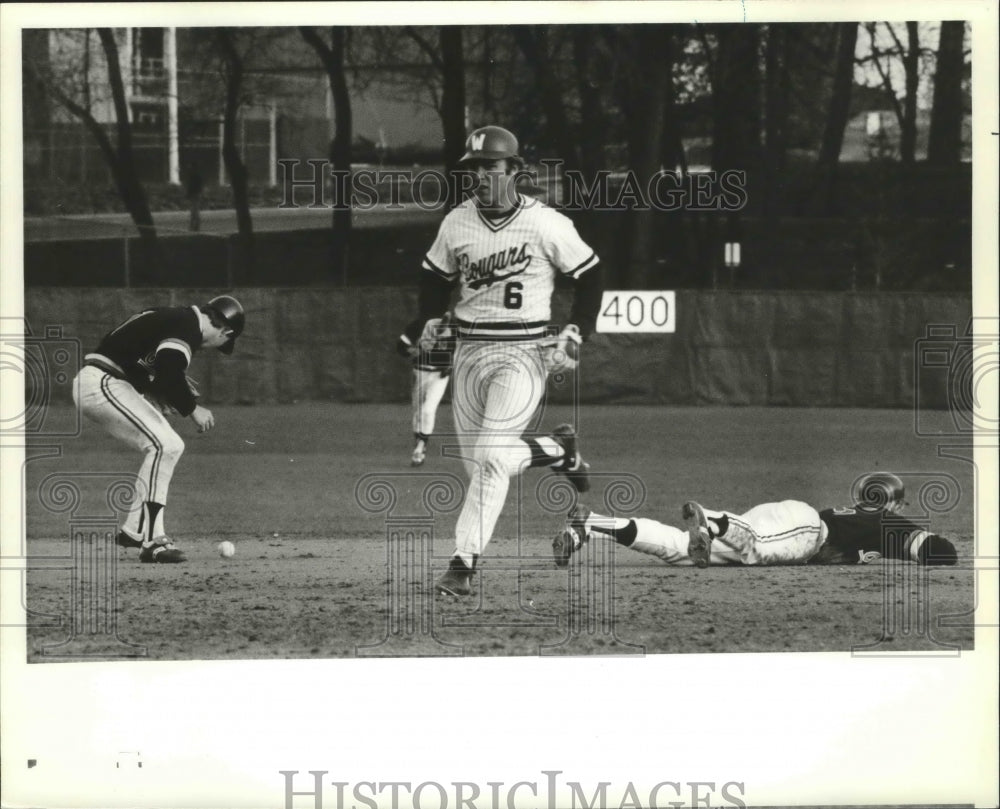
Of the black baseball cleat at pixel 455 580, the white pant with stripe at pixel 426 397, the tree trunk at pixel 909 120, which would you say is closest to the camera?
the black baseball cleat at pixel 455 580

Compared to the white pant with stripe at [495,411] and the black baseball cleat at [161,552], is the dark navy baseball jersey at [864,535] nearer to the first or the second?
the white pant with stripe at [495,411]

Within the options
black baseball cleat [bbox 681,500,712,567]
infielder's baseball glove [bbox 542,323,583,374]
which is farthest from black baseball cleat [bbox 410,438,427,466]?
black baseball cleat [bbox 681,500,712,567]

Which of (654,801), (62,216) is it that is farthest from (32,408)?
(654,801)

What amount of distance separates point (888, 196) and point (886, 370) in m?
0.96

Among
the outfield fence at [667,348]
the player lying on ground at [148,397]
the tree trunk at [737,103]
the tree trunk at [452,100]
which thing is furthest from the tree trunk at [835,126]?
the player lying on ground at [148,397]

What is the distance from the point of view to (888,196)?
7.70 m

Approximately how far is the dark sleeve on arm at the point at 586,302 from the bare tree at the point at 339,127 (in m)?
1.14

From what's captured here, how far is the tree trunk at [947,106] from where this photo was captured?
684cm

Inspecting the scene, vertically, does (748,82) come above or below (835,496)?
above

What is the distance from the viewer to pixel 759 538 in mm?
7008

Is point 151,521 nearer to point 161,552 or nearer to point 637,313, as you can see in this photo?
point 161,552

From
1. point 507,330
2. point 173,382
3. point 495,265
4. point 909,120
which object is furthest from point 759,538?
point 173,382

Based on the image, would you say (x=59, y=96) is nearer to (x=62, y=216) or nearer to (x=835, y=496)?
(x=62, y=216)

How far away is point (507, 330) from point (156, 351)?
1.66 m
